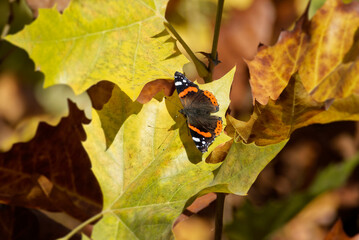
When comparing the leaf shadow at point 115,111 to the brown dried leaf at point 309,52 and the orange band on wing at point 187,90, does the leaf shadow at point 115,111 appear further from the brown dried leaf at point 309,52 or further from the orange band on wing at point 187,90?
the brown dried leaf at point 309,52

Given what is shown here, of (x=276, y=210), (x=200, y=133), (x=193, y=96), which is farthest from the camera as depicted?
(x=276, y=210)

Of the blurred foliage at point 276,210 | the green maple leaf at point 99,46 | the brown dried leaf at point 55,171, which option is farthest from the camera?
the blurred foliage at point 276,210

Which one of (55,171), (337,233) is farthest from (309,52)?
(55,171)

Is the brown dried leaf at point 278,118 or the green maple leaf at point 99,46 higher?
the green maple leaf at point 99,46

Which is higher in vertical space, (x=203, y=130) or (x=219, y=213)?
(x=203, y=130)

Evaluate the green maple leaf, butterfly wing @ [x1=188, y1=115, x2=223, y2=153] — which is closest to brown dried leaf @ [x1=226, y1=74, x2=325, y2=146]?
butterfly wing @ [x1=188, y1=115, x2=223, y2=153]

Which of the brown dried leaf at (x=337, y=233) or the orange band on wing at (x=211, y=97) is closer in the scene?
the orange band on wing at (x=211, y=97)

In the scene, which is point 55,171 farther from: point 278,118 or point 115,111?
point 278,118

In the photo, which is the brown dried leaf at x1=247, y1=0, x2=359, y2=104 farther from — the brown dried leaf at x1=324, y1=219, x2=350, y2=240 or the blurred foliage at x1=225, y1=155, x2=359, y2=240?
the blurred foliage at x1=225, y1=155, x2=359, y2=240

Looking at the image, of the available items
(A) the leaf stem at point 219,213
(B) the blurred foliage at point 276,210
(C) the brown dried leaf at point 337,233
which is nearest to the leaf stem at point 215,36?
(A) the leaf stem at point 219,213
